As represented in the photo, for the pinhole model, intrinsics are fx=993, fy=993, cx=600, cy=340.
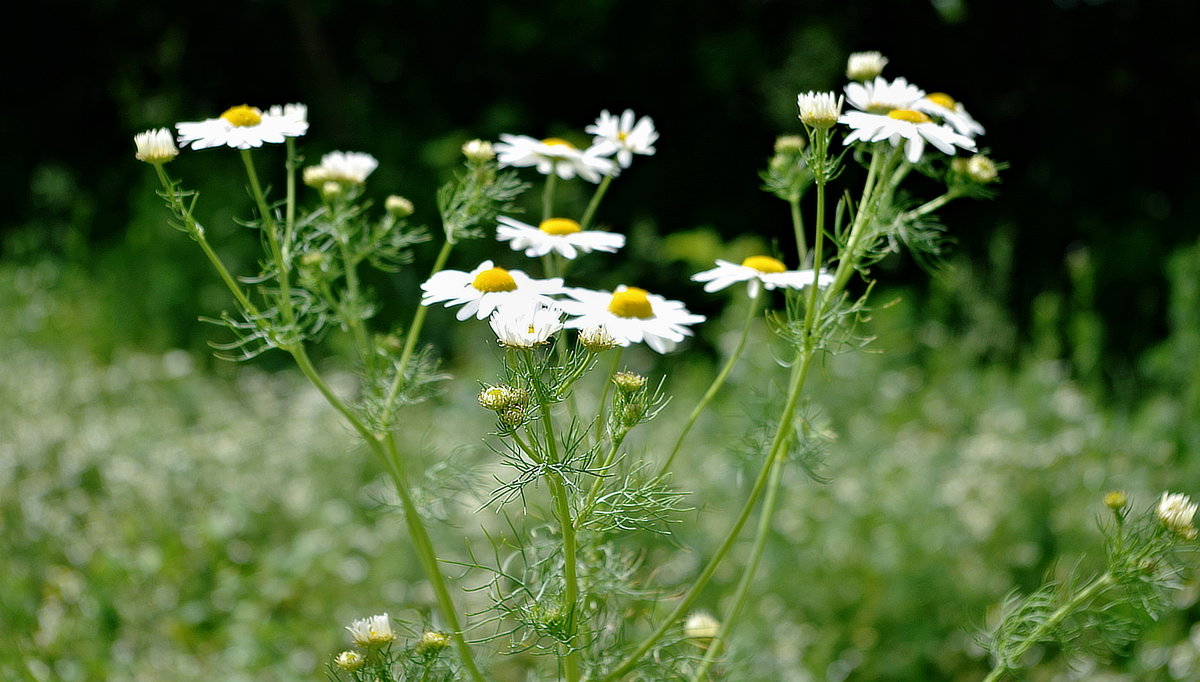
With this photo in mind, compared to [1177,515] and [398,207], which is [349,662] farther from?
[1177,515]

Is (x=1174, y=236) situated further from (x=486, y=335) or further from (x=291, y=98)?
(x=291, y=98)

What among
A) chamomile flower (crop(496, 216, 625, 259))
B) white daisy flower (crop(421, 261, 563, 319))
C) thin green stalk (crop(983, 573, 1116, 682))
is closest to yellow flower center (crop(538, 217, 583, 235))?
chamomile flower (crop(496, 216, 625, 259))

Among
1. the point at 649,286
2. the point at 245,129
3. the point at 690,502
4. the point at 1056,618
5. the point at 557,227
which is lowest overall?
the point at 690,502

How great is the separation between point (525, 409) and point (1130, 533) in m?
0.55

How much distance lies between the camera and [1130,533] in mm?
857

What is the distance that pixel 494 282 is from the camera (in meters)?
0.82

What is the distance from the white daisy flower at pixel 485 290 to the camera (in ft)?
2.61

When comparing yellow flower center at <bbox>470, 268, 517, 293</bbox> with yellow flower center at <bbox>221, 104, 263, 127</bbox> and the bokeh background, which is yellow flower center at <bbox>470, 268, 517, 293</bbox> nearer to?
yellow flower center at <bbox>221, 104, 263, 127</bbox>

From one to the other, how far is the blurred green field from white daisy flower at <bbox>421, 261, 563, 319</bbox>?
34cm

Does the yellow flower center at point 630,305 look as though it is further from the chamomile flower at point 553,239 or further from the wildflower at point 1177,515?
the wildflower at point 1177,515

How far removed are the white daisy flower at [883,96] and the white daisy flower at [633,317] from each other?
260mm

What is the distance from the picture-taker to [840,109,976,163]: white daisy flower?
81 cm

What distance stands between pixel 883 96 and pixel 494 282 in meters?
0.41

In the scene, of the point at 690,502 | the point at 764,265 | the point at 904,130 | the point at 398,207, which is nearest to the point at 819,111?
the point at 904,130
